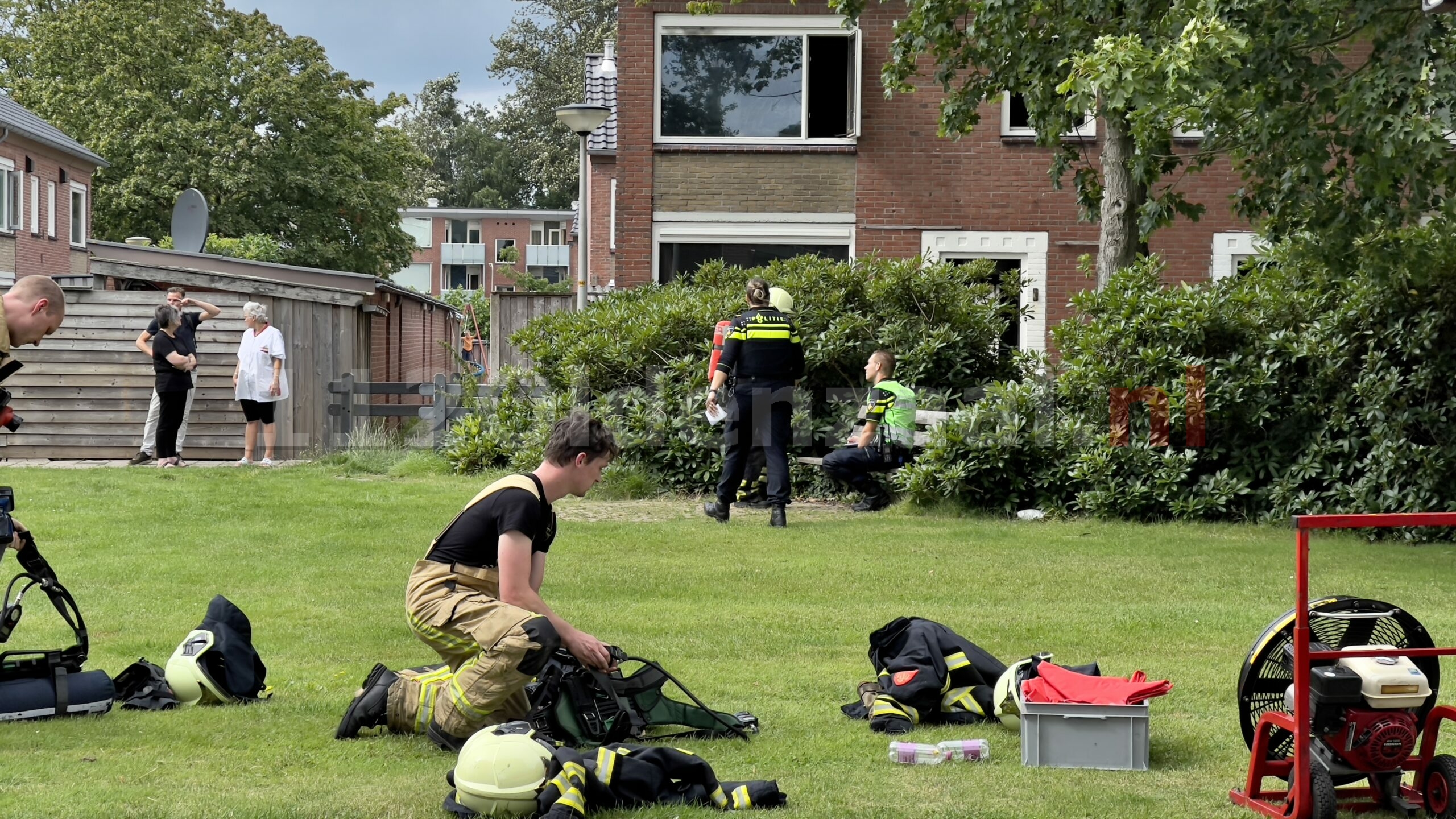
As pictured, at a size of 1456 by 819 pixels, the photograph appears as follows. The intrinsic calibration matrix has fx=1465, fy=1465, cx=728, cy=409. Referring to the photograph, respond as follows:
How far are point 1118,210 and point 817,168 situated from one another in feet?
21.2

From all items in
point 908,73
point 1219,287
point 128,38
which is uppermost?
point 128,38

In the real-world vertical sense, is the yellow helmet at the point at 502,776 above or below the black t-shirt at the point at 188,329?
below

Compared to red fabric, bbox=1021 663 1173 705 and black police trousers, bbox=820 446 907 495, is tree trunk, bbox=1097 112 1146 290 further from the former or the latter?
red fabric, bbox=1021 663 1173 705

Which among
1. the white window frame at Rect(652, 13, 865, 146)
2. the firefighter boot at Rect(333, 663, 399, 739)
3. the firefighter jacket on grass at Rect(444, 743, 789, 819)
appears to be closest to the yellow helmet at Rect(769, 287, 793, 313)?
the white window frame at Rect(652, 13, 865, 146)

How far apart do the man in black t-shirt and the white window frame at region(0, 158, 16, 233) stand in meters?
19.7

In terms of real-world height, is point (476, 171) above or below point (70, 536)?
above

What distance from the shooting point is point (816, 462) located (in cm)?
1434

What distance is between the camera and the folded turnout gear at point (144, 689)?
6211mm

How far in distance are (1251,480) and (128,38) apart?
Answer: 46936 millimetres

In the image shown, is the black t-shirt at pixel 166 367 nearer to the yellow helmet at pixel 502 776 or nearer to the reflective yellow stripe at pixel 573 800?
the yellow helmet at pixel 502 776

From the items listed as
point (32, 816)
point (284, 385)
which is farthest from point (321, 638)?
point (284, 385)

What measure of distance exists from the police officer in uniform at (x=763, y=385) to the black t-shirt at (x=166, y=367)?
7.43 metres

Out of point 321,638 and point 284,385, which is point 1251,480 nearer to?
point 321,638

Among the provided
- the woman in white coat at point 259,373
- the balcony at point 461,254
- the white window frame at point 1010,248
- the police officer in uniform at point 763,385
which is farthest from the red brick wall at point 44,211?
the balcony at point 461,254
